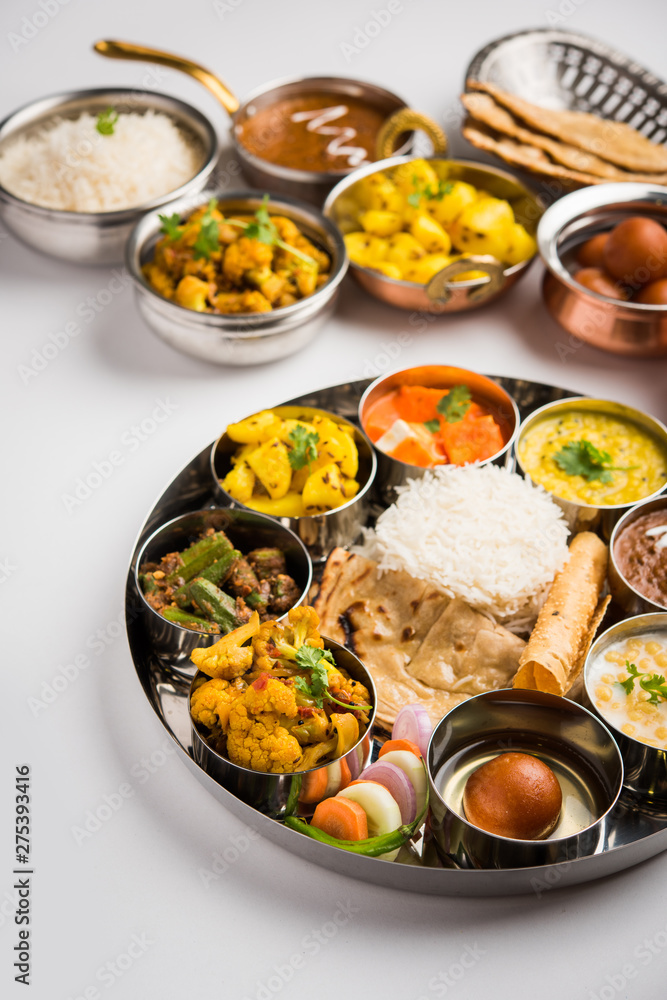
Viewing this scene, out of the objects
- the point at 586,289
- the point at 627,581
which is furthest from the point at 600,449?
the point at 586,289

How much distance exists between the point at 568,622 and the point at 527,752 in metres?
0.48

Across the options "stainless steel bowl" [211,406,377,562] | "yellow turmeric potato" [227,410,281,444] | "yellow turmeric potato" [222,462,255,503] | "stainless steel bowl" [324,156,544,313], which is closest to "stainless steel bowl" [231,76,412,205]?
"stainless steel bowl" [324,156,544,313]

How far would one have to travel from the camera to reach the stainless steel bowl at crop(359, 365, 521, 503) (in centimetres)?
350

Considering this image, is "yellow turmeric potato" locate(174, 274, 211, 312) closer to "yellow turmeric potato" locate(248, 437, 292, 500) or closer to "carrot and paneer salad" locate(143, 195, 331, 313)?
"carrot and paneer salad" locate(143, 195, 331, 313)

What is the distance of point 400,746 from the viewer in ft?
8.74

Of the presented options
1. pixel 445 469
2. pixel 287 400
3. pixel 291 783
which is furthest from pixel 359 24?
pixel 291 783

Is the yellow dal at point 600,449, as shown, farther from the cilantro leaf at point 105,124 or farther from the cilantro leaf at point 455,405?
the cilantro leaf at point 105,124

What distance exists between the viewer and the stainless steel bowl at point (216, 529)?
3.03 metres

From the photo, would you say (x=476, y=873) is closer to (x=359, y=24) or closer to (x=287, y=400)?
(x=287, y=400)

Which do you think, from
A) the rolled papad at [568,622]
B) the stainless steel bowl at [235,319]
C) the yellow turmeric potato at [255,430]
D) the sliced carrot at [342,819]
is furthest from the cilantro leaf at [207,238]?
the sliced carrot at [342,819]

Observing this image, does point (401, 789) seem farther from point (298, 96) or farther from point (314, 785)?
point (298, 96)

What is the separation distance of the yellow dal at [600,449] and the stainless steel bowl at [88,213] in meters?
2.21

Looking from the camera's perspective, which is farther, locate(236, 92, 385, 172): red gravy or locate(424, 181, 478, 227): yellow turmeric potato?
locate(236, 92, 385, 172): red gravy

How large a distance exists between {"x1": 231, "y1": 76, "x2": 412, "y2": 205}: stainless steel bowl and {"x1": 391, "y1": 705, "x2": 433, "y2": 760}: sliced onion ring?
301cm
